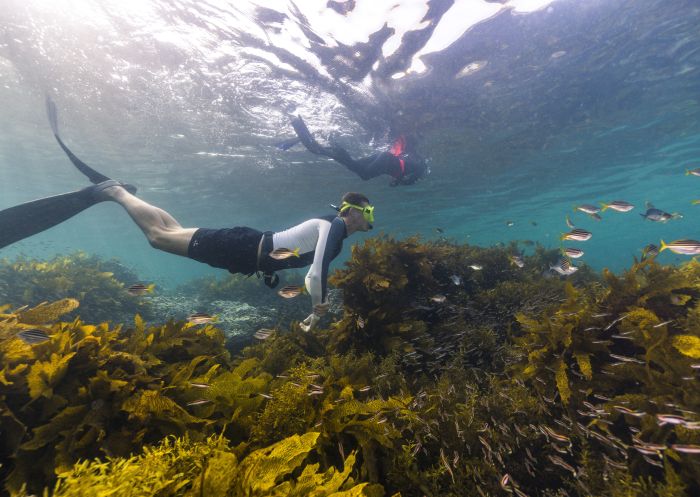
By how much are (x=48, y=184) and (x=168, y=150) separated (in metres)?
16.6

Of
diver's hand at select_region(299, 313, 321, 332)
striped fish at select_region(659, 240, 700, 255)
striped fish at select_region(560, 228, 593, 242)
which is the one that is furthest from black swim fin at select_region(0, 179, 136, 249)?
striped fish at select_region(659, 240, 700, 255)

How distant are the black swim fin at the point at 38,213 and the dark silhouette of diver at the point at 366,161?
290 inches

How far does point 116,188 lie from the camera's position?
21.1ft

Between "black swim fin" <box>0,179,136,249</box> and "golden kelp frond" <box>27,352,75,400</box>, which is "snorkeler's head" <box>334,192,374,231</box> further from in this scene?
"black swim fin" <box>0,179,136,249</box>

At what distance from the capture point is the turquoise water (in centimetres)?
1000

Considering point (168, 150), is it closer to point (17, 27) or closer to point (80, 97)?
point (80, 97)

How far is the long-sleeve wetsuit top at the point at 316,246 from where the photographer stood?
16.9 ft

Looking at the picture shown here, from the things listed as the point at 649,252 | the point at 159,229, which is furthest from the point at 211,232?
the point at 649,252

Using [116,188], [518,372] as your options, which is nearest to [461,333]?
[518,372]

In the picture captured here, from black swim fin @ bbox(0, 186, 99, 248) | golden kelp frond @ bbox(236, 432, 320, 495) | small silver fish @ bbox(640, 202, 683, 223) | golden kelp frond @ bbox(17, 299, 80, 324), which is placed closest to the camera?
golden kelp frond @ bbox(236, 432, 320, 495)

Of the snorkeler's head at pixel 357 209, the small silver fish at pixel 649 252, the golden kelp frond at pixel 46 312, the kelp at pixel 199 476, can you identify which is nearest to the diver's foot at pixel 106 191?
the golden kelp frond at pixel 46 312

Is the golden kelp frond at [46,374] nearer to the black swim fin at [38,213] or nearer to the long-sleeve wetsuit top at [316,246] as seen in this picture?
the long-sleeve wetsuit top at [316,246]

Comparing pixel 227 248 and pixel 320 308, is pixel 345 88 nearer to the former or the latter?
pixel 227 248

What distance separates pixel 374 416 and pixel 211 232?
14.7 ft
